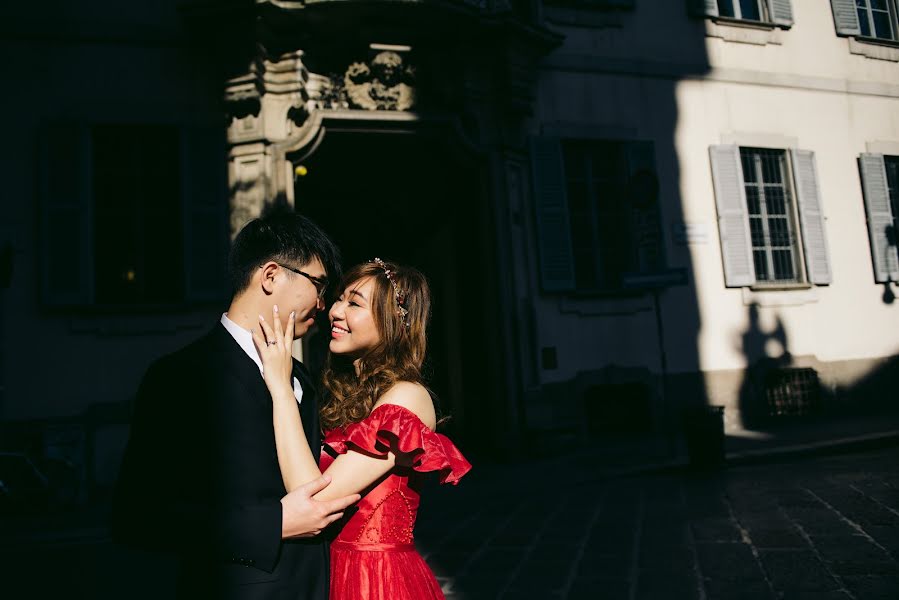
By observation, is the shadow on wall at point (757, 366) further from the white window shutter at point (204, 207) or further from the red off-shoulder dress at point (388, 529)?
the red off-shoulder dress at point (388, 529)

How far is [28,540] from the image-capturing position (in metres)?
5.77

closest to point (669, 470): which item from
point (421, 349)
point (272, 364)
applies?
point (421, 349)

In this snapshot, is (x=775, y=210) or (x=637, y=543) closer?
(x=637, y=543)

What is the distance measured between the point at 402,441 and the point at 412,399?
185mm

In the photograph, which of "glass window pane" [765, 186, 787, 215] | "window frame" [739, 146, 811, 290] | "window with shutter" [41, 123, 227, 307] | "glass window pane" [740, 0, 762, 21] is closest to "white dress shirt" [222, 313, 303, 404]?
"window with shutter" [41, 123, 227, 307]

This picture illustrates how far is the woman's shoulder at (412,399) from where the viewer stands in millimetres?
1968

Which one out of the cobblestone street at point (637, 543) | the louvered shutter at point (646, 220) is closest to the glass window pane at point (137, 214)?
the cobblestone street at point (637, 543)

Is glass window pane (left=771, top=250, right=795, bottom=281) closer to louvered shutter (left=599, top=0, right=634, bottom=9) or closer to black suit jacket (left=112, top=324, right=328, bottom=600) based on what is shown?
louvered shutter (left=599, top=0, right=634, bottom=9)

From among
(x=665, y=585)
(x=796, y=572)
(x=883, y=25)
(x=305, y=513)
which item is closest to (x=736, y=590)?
(x=665, y=585)

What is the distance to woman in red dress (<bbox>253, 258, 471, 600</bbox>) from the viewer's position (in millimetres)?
1832

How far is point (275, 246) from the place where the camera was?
1767 mm

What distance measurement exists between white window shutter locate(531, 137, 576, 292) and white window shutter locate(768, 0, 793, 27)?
5002 mm

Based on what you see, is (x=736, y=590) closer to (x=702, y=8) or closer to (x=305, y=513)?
(x=305, y=513)

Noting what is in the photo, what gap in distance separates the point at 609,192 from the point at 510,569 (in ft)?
24.7
